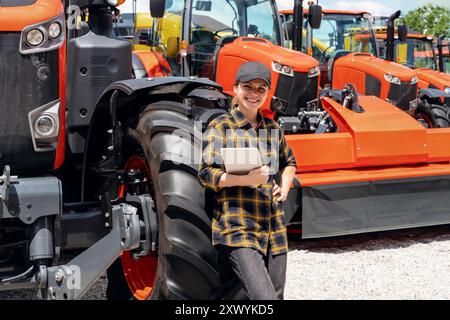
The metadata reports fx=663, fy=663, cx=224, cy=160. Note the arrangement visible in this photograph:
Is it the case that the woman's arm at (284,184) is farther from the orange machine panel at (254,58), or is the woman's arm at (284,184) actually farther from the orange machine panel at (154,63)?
the orange machine panel at (154,63)

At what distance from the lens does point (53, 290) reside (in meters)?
3.05

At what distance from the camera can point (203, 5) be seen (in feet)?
24.8

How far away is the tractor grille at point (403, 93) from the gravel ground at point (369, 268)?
2.63m

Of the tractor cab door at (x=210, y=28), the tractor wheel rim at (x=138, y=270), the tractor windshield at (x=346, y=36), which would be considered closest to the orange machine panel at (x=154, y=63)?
the tractor cab door at (x=210, y=28)

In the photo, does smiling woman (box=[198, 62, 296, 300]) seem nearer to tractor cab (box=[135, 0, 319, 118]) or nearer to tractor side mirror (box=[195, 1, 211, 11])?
tractor cab (box=[135, 0, 319, 118])

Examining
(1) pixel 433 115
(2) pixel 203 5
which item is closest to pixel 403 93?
(1) pixel 433 115

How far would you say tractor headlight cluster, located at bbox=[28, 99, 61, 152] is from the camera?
3.27 meters

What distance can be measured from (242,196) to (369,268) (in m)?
2.59

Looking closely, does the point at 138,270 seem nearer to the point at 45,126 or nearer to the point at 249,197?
the point at 45,126

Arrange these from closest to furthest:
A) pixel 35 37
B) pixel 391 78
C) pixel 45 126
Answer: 1. pixel 35 37
2. pixel 45 126
3. pixel 391 78

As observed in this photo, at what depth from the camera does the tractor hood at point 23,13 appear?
→ 3131 millimetres

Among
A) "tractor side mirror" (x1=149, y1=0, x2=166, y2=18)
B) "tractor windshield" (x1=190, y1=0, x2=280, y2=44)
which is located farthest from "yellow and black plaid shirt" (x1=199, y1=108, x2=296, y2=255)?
"tractor windshield" (x1=190, y1=0, x2=280, y2=44)

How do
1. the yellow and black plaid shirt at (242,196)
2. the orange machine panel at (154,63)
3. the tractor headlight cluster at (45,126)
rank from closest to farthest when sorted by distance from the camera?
the yellow and black plaid shirt at (242,196) < the tractor headlight cluster at (45,126) < the orange machine panel at (154,63)
